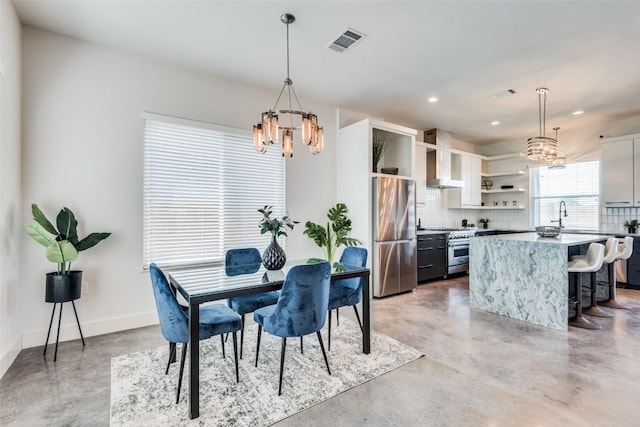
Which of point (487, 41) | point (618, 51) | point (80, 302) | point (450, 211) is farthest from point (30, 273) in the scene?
point (450, 211)

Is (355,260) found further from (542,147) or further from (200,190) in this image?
(542,147)

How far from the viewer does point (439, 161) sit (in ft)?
20.2

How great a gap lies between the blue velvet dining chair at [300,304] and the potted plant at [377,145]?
2.97 m

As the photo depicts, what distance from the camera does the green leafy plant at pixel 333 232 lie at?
4562mm

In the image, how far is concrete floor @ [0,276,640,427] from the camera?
1895 millimetres

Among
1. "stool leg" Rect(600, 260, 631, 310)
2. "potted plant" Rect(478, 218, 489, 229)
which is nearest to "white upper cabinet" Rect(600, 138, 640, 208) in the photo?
"stool leg" Rect(600, 260, 631, 310)

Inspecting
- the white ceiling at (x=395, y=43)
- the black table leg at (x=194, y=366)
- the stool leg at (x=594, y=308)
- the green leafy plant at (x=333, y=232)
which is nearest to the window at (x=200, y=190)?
the green leafy plant at (x=333, y=232)

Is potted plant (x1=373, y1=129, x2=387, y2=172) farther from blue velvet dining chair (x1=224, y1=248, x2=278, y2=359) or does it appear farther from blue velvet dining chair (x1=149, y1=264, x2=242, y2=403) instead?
blue velvet dining chair (x1=149, y1=264, x2=242, y2=403)

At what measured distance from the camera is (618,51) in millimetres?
3275

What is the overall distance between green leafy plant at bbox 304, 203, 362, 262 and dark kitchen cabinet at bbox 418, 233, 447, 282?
1410 millimetres

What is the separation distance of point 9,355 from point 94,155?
191 cm

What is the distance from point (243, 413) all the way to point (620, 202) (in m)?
6.86

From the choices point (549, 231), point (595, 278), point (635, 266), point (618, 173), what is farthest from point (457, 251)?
point (618, 173)

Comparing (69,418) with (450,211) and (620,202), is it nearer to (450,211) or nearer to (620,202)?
(450,211)
